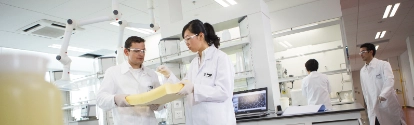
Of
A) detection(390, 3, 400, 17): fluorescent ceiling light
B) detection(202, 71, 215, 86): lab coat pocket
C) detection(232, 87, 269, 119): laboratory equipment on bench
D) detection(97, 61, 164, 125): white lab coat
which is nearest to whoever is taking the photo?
detection(202, 71, 215, 86): lab coat pocket

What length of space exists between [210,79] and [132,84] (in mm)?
605

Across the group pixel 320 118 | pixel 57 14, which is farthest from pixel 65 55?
pixel 57 14

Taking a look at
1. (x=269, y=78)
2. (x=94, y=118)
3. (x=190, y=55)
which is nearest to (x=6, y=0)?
(x=94, y=118)

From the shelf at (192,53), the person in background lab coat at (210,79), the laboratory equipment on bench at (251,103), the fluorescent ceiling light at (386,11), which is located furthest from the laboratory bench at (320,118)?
the fluorescent ceiling light at (386,11)

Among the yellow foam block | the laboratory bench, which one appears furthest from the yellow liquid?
the laboratory bench

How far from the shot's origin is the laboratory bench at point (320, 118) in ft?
7.00

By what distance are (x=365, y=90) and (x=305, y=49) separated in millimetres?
1663

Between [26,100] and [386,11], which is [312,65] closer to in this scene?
[26,100]

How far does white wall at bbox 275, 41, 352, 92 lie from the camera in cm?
458

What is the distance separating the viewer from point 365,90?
12.2 feet

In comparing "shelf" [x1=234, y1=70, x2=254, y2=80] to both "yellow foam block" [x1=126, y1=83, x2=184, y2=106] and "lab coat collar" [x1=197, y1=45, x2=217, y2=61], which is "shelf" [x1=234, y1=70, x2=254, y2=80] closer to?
"lab coat collar" [x1=197, y1=45, x2=217, y2=61]

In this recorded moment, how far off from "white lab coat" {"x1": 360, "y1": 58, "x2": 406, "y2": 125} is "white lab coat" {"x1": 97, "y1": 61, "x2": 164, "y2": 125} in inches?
103

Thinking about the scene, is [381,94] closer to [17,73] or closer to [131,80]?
[131,80]

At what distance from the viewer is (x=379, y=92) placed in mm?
3500
